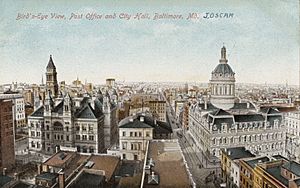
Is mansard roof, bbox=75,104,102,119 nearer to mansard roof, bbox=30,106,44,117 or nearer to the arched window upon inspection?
the arched window

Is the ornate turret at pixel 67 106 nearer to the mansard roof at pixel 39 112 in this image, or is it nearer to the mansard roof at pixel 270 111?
the mansard roof at pixel 39 112

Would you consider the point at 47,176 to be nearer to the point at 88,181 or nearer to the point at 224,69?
the point at 88,181

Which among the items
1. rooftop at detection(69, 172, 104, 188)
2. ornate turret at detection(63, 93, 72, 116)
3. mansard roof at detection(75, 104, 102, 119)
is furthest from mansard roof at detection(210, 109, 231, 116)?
ornate turret at detection(63, 93, 72, 116)

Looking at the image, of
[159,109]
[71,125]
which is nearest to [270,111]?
[159,109]

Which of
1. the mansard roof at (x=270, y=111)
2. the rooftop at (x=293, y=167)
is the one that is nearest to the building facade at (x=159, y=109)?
the mansard roof at (x=270, y=111)

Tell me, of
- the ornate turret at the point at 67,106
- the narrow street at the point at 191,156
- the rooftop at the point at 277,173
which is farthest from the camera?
the ornate turret at the point at 67,106
